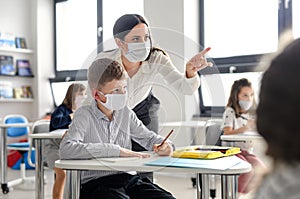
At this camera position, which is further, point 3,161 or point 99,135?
point 3,161

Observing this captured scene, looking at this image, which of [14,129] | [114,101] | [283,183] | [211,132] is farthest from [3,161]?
[283,183]

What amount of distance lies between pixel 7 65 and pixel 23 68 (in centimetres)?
25

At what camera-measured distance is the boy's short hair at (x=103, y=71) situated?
146 cm

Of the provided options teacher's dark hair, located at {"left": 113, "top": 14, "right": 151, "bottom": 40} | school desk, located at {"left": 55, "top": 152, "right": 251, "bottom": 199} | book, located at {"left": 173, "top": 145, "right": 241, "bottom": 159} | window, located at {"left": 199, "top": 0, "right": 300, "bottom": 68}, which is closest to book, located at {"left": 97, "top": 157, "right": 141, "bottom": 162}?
school desk, located at {"left": 55, "top": 152, "right": 251, "bottom": 199}

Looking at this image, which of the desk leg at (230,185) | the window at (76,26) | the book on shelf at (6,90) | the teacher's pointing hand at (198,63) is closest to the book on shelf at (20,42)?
the window at (76,26)

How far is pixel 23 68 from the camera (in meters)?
5.80

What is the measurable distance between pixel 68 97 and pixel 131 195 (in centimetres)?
159

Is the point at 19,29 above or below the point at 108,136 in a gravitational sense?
above

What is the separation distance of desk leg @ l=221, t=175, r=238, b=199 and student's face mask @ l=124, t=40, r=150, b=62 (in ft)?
1.67

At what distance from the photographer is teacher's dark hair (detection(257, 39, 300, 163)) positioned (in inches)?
19.5

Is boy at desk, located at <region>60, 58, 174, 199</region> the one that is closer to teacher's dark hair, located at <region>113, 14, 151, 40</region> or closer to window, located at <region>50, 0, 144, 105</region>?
teacher's dark hair, located at <region>113, 14, 151, 40</region>

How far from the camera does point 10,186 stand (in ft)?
12.9

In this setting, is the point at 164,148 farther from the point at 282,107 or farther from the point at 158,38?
the point at 282,107

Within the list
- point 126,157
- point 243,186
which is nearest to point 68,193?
point 126,157
